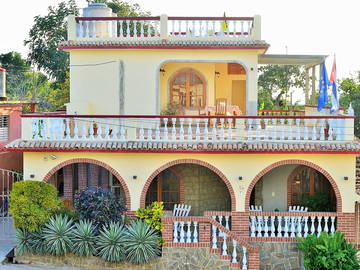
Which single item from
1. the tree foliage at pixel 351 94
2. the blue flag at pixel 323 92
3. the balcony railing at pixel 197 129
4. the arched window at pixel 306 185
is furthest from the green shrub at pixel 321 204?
the tree foliage at pixel 351 94

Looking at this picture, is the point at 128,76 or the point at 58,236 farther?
the point at 128,76

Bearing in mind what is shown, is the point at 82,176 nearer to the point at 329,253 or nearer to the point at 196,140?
the point at 196,140

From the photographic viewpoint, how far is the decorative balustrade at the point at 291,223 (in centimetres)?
1703

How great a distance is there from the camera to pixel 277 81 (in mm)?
47500

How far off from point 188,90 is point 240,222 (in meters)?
6.54

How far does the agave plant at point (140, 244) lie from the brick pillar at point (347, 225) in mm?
5128

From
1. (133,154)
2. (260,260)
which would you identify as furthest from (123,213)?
(260,260)

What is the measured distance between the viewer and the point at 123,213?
57.0ft

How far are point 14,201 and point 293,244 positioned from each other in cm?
764

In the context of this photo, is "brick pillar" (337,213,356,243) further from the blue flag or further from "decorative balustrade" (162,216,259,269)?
the blue flag

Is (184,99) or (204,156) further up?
(184,99)

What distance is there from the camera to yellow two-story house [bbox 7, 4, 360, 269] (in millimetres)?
17031

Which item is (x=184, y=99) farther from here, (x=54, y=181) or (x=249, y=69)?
(x=54, y=181)

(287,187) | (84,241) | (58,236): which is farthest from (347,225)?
(58,236)
